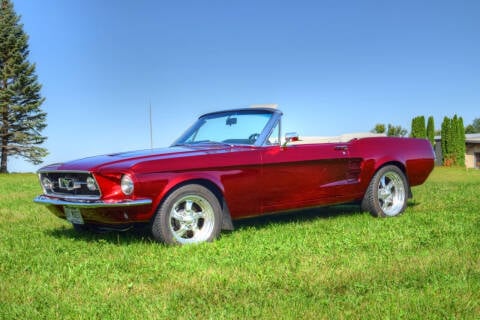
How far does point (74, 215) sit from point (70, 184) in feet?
1.19

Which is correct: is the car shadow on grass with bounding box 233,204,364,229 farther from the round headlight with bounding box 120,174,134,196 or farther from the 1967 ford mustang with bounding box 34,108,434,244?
the round headlight with bounding box 120,174,134,196

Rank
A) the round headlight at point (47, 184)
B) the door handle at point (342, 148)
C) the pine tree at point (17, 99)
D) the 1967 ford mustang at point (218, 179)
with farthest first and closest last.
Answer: the pine tree at point (17, 99) → the door handle at point (342, 148) → the round headlight at point (47, 184) → the 1967 ford mustang at point (218, 179)

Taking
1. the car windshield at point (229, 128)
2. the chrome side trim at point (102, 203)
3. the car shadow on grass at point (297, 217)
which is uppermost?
the car windshield at point (229, 128)

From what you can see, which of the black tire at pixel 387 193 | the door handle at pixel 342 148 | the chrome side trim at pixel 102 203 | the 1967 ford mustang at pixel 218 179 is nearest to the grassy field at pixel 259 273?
the 1967 ford mustang at pixel 218 179

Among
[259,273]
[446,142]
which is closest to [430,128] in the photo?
[446,142]

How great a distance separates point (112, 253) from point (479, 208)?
569 cm

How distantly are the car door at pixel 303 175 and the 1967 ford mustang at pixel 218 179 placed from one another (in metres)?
0.01

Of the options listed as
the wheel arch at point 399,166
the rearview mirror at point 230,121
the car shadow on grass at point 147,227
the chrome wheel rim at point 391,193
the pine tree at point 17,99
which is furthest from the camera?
the pine tree at point 17,99

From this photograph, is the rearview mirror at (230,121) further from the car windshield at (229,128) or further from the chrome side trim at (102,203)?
the chrome side trim at (102,203)

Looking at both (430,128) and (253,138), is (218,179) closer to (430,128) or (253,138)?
(253,138)

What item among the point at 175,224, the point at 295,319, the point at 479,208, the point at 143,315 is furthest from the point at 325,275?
the point at 479,208

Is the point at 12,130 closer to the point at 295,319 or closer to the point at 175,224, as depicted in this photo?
the point at 175,224

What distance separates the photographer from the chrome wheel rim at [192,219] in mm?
5809

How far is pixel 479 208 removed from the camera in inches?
325
